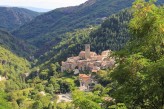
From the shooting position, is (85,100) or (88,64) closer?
(85,100)

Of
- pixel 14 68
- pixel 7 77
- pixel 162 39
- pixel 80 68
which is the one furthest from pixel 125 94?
pixel 14 68

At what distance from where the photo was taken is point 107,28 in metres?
172

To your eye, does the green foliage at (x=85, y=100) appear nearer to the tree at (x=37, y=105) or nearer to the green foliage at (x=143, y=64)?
the green foliage at (x=143, y=64)

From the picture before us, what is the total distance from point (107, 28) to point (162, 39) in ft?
508

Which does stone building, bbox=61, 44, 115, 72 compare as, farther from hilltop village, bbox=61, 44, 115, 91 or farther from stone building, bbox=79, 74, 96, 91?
stone building, bbox=79, 74, 96, 91

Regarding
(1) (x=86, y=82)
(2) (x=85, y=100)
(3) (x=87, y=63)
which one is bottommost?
(1) (x=86, y=82)

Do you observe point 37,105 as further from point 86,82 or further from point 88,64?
point 88,64

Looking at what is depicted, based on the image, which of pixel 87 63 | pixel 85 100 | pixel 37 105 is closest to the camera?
pixel 85 100

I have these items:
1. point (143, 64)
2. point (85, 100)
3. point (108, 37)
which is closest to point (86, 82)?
point (108, 37)

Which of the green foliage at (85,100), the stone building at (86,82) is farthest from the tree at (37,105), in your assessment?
the green foliage at (85,100)

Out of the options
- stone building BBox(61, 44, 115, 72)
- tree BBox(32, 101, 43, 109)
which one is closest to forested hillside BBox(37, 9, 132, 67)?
stone building BBox(61, 44, 115, 72)

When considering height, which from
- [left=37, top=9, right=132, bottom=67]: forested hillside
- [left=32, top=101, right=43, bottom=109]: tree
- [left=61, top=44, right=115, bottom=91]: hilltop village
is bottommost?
[left=32, top=101, right=43, bottom=109]: tree

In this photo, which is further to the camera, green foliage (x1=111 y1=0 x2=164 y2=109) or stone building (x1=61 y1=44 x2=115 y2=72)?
stone building (x1=61 y1=44 x2=115 y2=72)

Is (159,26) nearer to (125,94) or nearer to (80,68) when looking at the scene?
(125,94)
